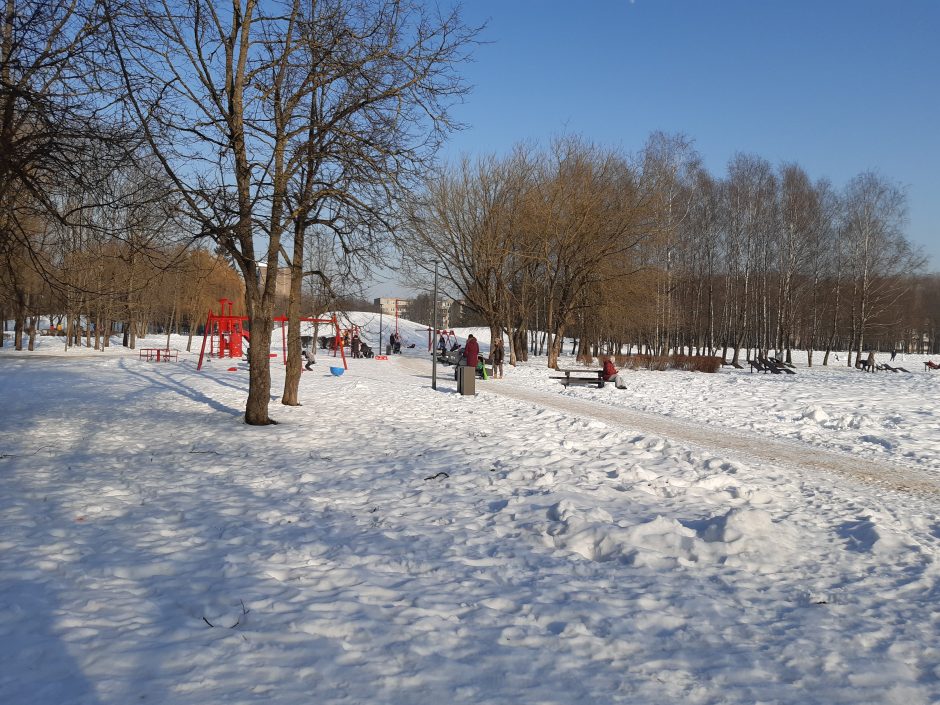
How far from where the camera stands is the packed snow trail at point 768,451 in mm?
7438

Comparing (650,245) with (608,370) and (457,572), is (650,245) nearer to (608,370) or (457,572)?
(608,370)

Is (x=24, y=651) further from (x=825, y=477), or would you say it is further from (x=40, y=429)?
(x=40, y=429)

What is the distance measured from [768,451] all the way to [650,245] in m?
23.0

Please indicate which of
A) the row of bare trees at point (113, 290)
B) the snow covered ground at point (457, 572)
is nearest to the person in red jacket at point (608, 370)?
the snow covered ground at point (457, 572)

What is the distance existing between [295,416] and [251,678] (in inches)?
376

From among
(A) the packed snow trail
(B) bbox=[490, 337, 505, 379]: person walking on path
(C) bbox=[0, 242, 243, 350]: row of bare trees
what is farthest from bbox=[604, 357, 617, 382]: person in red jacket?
Answer: (C) bbox=[0, 242, 243, 350]: row of bare trees

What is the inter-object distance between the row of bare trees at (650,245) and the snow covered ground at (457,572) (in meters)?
17.4

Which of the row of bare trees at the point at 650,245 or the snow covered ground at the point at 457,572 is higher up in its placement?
the row of bare trees at the point at 650,245

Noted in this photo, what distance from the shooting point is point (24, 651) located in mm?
3135

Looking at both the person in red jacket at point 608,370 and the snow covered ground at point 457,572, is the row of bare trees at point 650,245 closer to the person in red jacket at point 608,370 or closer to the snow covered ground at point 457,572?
the person in red jacket at point 608,370

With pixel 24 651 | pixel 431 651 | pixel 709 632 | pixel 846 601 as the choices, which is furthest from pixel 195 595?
pixel 846 601

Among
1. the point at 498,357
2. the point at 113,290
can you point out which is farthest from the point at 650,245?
the point at 113,290

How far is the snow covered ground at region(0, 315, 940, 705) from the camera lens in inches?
118

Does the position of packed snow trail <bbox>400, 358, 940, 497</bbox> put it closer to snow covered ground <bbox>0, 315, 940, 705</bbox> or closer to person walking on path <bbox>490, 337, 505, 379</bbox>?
snow covered ground <bbox>0, 315, 940, 705</bbox>
